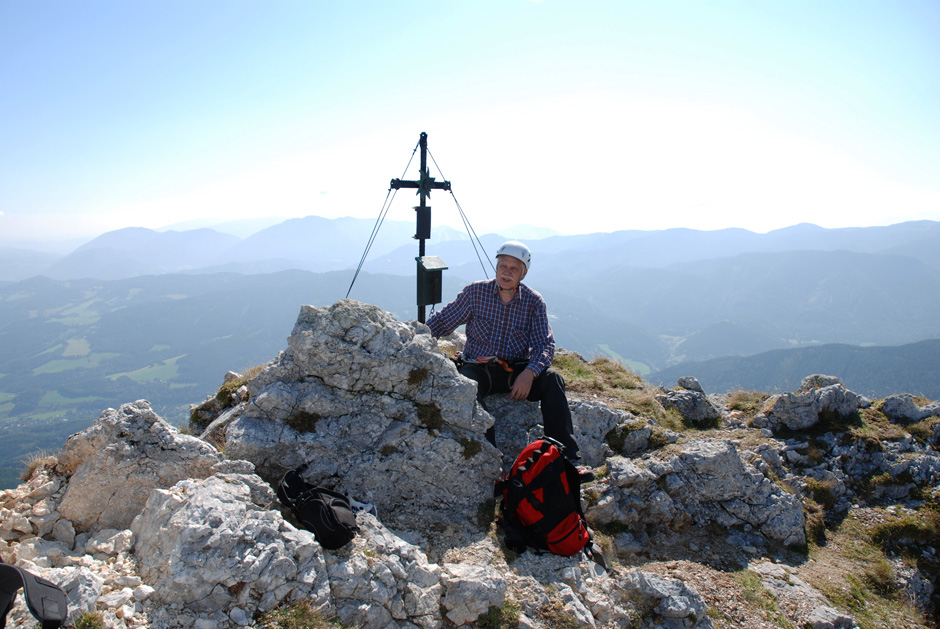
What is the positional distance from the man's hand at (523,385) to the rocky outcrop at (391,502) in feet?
2.59

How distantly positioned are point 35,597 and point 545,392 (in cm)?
626

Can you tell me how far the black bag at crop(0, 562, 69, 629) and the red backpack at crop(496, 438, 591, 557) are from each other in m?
4.29

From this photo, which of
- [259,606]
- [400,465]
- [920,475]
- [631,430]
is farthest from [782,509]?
[259,606]

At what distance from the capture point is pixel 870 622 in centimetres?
571

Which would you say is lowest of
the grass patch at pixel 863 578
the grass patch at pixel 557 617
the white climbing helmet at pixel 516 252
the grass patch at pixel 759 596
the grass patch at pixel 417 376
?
the grass patch at pixel 863 578

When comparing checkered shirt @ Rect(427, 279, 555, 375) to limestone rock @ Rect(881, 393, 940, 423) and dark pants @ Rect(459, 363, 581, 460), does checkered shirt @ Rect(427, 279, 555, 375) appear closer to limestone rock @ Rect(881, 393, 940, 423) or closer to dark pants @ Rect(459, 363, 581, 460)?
dark pants @ Rect(459, 363, 581, 460)

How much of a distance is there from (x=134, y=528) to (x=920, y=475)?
12205mm

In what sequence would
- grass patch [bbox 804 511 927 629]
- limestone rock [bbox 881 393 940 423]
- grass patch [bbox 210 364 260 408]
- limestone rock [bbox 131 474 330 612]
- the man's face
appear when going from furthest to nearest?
limestone rock [bbox 881 393 940 423] < grass patch [bbox 210 364 260 408] < the man's face < grass patch [bbox 804 511 927 629] < limestone rock [bbox 131 474 330 612]

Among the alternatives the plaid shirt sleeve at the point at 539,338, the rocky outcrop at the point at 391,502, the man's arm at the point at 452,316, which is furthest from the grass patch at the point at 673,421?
the man's arm at the point at 452,316

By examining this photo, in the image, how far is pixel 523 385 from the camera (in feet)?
24.8

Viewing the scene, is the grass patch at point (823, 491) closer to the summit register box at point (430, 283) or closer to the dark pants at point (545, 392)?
the dark pants at point (545, 392)

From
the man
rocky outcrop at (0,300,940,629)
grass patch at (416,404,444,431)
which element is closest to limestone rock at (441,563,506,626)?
rocky outcrop at (0,300,940,629)

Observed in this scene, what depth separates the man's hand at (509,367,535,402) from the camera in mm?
7539

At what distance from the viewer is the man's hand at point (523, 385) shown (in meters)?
7.54
